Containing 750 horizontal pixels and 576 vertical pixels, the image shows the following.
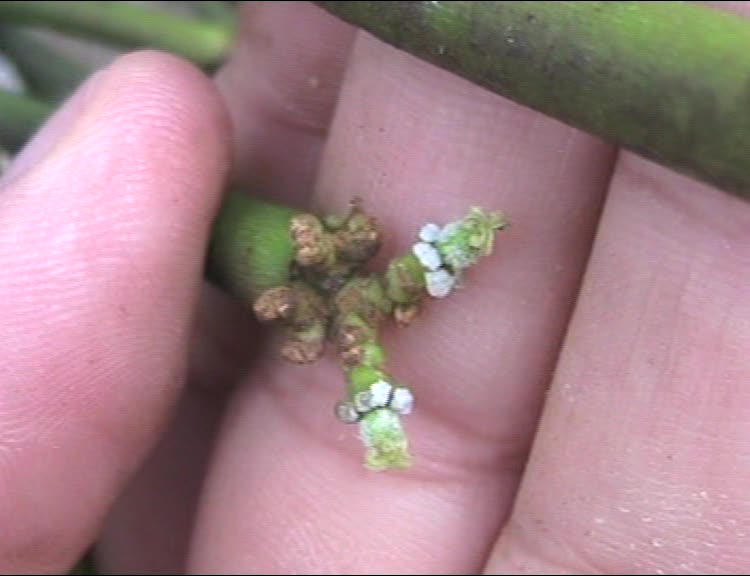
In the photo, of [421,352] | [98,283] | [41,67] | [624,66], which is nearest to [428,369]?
[421,352]

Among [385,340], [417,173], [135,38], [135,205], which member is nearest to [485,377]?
[385,340]

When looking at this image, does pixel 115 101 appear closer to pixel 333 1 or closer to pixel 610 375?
pixel 333 1

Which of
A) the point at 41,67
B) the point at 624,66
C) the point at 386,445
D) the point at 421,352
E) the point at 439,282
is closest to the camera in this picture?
the point at 624,66

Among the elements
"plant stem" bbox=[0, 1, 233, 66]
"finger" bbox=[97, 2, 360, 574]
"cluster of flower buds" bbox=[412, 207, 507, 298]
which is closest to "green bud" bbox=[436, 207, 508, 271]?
"cluster of flower buds" bbox=[412, 207, 507, 298]

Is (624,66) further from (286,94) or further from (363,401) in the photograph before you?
(286,94)

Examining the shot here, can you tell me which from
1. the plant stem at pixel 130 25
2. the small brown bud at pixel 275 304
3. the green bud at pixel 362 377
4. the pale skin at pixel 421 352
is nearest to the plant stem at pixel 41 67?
the plant stem at pixel 130 25

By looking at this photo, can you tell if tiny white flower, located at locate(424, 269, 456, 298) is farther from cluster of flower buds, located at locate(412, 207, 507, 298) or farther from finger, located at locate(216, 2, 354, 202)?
finger, located at locate(216, 2, 354, 202)
